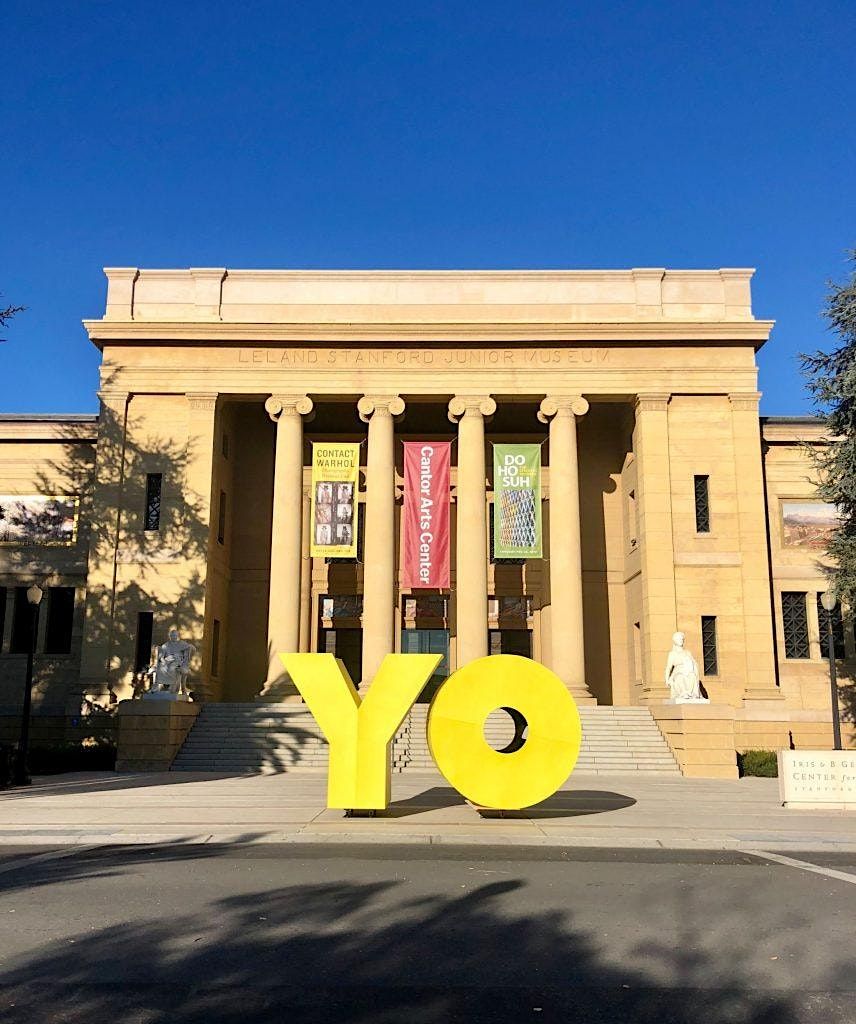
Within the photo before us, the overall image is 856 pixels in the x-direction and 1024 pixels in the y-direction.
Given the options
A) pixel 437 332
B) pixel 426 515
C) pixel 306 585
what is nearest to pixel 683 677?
pixel 426 515

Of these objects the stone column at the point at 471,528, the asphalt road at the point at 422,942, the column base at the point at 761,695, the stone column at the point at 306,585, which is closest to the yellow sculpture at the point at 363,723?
the asphalt road at the point at 422,942

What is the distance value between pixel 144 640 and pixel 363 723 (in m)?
20.8

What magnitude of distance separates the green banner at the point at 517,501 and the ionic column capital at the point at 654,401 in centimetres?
445

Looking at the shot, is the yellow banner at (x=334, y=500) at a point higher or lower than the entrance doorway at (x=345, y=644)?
higher

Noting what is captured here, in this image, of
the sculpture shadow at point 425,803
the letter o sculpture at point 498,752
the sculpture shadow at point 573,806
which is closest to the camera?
the letter o sculpture at point 498,752

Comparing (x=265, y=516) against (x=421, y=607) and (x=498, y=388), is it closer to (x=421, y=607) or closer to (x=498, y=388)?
(x=421, y=607)

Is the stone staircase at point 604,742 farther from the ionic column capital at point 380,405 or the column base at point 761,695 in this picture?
the ionic column capital at point 380,405

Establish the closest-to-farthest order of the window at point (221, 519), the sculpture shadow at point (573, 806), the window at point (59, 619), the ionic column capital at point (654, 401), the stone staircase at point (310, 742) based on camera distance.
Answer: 1. the sculpture shadow at point (573, 806)
2. the stone staircase at point (310, 742)
3. the ionic column capital at point (654, 401)
4. the window at point (59, 619)
5. the window at point (221, 519)

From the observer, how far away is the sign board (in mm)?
19656

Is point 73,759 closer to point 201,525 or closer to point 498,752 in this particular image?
point 201,525

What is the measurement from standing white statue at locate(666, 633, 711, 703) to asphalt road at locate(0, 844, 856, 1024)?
690 inches

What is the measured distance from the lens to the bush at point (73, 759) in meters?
27.4

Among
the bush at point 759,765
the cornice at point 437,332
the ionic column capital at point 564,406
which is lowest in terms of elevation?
the bush at point 759,765

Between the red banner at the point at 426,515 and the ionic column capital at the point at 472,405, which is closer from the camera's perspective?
the red banner at the point at 426,515
